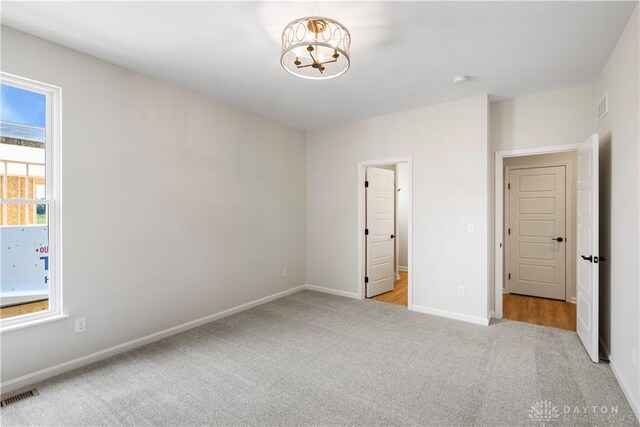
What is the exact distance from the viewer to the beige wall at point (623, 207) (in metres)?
2.06

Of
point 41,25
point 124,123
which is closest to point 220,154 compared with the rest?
point 124,123

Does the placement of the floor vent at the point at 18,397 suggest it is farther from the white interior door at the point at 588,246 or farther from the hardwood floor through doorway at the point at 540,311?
the hardwood floor through doorway at the point at 540,311

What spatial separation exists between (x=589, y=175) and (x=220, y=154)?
378 centimetres

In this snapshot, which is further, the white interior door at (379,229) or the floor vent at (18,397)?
the white interior door at (379,229)

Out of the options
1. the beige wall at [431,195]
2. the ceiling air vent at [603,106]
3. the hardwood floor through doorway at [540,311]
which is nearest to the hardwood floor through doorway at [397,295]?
the beige wall at [431,195]

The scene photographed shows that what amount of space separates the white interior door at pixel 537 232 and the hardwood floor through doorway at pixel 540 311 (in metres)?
0.22

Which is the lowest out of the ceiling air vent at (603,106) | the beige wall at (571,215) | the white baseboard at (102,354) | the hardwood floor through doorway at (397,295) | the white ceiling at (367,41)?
the hardwood floor through doorway at (397,295)

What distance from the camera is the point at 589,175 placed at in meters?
2.79

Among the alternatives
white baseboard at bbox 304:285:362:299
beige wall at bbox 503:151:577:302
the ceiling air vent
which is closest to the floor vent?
white baseboard at bbox 304:285:362:299

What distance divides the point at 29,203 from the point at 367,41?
2.96 meters

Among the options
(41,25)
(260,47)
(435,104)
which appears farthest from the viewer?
(435,104)

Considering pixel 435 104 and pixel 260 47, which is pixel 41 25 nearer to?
pixel 260 47

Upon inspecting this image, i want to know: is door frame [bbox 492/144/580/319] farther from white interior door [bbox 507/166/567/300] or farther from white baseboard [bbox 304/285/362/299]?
white baseboard [bbox 304/285/362/299]

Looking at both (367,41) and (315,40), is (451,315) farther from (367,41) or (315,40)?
(315,40)
